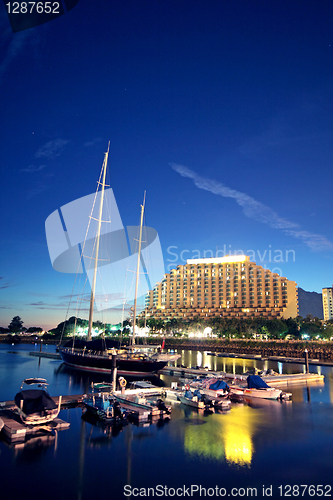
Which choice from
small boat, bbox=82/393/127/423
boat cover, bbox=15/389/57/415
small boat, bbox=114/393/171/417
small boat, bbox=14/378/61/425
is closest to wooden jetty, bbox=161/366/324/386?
small boat, bbox=114/393/171/417

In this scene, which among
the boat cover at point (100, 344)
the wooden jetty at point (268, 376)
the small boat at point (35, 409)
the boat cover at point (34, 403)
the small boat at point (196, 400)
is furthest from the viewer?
the boat cover at point (100, 344)

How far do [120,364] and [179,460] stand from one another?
3504 cm

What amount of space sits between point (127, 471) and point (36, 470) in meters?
4.70

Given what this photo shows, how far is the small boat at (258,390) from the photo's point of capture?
35.2 metres

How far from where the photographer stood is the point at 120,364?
52.1m

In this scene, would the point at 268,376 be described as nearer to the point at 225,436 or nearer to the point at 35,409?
the point at 225,436

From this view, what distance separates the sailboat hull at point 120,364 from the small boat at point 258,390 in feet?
59.8

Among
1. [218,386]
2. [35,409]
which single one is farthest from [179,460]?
[218,386]

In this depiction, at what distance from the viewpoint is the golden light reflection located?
19.2 meters

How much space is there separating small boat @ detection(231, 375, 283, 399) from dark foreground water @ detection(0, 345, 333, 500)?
24.4 feet

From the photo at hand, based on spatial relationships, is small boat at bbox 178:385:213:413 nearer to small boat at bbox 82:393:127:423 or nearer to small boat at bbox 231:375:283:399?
small boat at bbox 231:375:283:399

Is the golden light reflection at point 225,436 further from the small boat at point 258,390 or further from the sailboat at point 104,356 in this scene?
the sailboat at point 104,356

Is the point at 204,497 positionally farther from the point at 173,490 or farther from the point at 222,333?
the point at 222,333

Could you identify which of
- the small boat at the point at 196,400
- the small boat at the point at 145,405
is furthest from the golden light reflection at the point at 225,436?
the small boat at the point at 145,405
